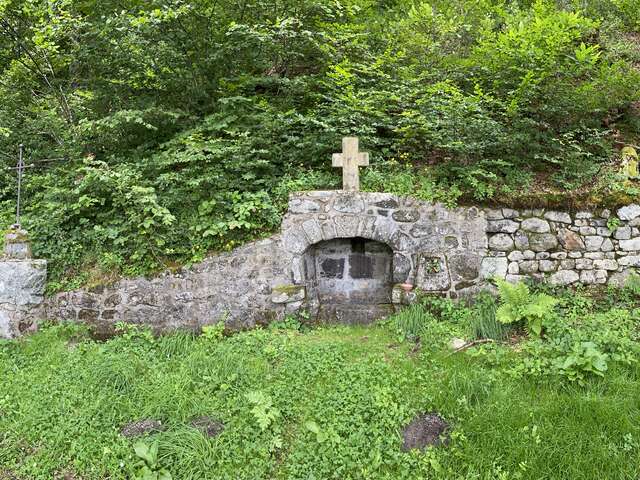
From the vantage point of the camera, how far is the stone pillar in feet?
15.2

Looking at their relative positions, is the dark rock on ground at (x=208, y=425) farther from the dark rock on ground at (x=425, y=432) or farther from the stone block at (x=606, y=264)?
the stone block at (x=606, y=264)

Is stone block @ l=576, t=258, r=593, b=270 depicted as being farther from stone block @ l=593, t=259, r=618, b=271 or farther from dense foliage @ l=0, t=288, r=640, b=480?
dense foliage @ l=0, t=288, r=640, b=480

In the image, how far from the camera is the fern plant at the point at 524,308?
4044mm

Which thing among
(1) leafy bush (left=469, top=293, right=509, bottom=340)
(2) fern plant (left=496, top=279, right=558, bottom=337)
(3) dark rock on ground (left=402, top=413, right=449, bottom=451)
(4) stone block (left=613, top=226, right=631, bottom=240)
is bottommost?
(3) dark rock on ground (left=402, top=413, right=449, bottom=451)

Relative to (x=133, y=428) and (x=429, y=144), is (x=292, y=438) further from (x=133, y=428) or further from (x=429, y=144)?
(x=429, y=144)

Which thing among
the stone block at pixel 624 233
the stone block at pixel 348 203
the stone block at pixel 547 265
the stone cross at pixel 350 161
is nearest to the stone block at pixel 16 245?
the stone block at pixel 348 203

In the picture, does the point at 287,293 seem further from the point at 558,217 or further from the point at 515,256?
the point at 558,217

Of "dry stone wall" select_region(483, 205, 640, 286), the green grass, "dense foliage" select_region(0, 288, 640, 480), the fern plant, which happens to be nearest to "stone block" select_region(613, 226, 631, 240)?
"dry stone wall" select_region(483, 205, 640, 286)

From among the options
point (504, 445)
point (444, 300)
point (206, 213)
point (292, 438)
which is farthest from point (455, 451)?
point (206, 213)

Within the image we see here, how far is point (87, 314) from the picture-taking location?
4.88 m

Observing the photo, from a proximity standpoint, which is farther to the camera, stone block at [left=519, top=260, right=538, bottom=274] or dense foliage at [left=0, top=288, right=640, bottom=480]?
stone block at [left=519, top=260, right=538, bottom=274]

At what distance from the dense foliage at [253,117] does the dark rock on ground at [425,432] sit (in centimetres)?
271

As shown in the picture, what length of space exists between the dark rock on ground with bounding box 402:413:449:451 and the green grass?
0.06 meters

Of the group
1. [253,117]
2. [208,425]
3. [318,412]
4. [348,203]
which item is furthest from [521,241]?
[208,425]
